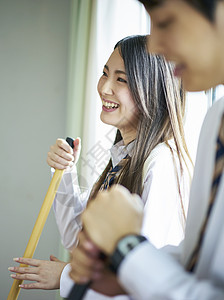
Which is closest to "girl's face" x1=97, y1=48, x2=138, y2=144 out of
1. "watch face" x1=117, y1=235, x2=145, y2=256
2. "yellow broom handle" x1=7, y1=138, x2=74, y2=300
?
"yellow broom handle" x1=7, y1=138, x2=74, y2=300

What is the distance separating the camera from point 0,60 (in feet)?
7.13

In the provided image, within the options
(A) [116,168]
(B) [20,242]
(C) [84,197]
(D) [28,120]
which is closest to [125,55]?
(A) [116,168]

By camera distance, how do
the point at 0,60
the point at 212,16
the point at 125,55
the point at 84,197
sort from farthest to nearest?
1. the point at 0,60
2. the point at 84,197
3. the point at 125,55
4. the point at 212,16

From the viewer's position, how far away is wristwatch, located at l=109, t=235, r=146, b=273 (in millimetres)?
462

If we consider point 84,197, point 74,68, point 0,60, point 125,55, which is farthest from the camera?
point 0,60

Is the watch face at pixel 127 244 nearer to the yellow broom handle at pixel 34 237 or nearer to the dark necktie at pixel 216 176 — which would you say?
the dark necktie at pixel 216 176

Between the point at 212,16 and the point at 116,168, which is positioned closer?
the point at 212,16

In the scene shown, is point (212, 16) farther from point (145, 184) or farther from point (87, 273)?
point (145, 184)

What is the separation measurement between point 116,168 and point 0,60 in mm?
1371

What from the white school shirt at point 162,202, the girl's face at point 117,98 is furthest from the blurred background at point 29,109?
the white school shirt at point 162,202

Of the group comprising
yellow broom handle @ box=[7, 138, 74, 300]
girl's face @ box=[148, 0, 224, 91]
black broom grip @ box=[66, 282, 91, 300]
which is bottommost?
yellow broom handle @ box=[7, 138, 74, 300]

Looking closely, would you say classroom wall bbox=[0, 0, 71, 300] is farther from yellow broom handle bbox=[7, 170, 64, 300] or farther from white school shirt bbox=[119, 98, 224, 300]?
white school shirt bbox=[119, 98, 224, 300]

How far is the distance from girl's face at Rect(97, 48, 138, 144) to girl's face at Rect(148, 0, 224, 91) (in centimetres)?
66

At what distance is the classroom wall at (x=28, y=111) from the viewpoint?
2148 mm
